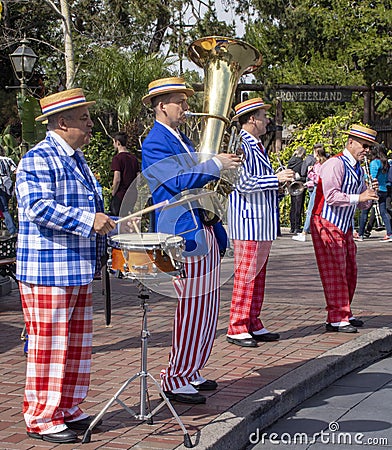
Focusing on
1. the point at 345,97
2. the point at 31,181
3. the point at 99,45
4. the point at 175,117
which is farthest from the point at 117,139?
the point at 99,45

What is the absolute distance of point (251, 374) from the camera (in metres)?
6.14

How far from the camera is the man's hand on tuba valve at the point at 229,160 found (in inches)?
196

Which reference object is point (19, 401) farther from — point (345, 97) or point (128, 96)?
point (128, 96)

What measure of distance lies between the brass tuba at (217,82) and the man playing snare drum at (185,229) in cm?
11

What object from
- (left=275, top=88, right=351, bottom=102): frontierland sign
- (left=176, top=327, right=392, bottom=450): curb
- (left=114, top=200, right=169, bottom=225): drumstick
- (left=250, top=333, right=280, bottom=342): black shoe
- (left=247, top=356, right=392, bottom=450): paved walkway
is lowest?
(left=247, top=356, right=392, bottom=450): paved walkway

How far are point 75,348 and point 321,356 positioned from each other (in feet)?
8.23

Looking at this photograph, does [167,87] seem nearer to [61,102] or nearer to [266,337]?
[61,102]

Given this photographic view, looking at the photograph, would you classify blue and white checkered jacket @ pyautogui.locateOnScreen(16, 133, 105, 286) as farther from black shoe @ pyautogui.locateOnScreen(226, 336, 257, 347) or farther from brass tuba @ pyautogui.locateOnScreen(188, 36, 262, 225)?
black shoe @ pyautogui.locateOnScreen(226, 336, 257, 347)

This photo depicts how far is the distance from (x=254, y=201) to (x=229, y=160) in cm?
202

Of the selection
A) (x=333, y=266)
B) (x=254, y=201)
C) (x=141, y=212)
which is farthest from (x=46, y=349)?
(x=333, y=266)

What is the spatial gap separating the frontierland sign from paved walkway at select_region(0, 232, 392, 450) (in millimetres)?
11832

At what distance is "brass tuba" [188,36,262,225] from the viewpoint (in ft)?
17.0

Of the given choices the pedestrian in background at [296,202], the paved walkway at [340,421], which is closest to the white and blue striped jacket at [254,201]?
the paved walkway at [340,421]

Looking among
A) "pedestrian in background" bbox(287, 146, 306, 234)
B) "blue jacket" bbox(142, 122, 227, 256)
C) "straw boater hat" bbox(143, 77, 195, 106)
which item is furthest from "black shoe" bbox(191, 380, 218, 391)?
"pedestrian in background" bbox(287, 146, 306, 234)
